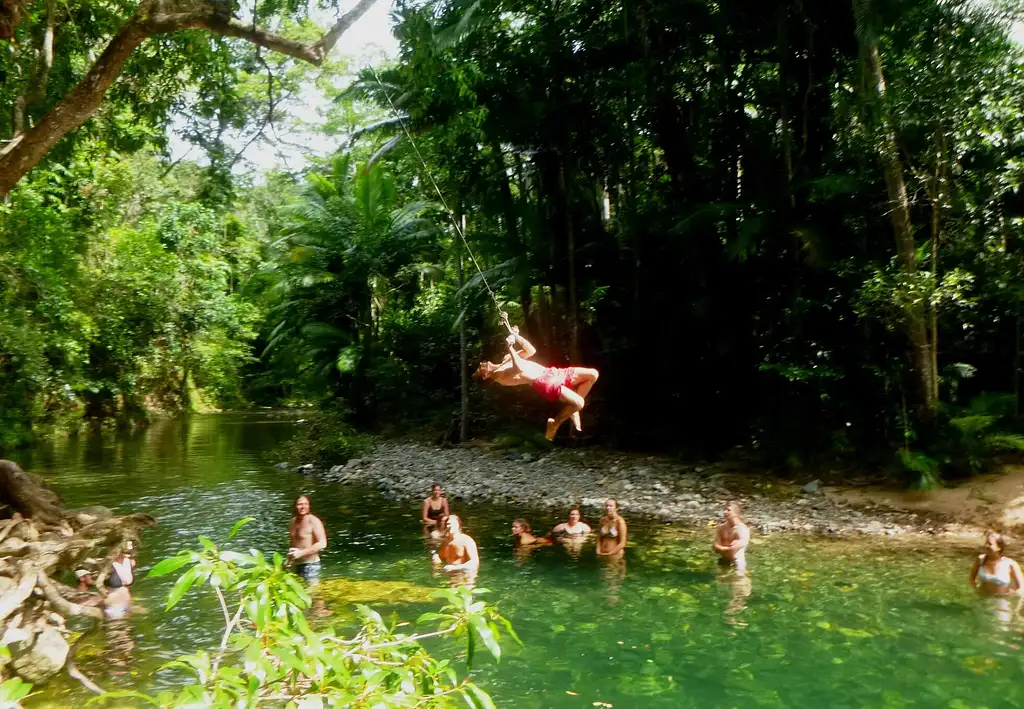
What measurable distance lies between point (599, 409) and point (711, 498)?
4.59 meters

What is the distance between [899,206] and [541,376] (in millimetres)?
7098

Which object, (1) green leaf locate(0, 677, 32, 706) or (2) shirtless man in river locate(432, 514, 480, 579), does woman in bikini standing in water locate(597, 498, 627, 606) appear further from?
(1) green leaf locate(0, 677, 32, 706)

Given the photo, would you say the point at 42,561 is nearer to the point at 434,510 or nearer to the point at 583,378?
the point at 583,378

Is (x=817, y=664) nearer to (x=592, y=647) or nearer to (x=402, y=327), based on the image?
(x=592, y=647)

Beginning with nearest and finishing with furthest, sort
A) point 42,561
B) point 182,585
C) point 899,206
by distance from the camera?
point 182,585
point 42,561
point 899,206

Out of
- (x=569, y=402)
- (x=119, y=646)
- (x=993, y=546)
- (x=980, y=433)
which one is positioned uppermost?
(x=569, y=402)

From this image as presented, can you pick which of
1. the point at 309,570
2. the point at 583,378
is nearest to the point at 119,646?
the point at 309,570

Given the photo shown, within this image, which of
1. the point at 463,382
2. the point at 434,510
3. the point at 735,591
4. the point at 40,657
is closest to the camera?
the point at 40,657

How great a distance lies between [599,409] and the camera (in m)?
16.7

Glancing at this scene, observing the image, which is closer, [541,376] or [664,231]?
[541,376]

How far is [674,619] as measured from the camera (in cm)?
744

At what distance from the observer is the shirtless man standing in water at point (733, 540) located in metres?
9.12

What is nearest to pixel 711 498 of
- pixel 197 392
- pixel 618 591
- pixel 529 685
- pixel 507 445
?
pixel 618 591

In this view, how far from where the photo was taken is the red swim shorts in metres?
6.83
